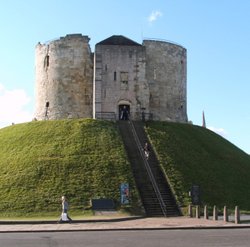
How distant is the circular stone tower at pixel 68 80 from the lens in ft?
152

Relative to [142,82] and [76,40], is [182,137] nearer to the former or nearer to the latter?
[142,82]

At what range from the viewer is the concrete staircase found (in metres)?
31.0

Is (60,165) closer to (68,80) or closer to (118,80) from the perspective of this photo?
(118,80)

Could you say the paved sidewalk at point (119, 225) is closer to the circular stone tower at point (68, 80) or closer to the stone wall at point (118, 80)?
the stone wall at point (118, 80)

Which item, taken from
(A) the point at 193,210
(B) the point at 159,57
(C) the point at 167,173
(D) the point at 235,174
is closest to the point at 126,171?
(C) the point at 167,173

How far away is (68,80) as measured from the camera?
46625 mm

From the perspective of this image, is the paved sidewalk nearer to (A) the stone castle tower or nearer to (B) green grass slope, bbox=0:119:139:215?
(B) green grass slope, bbox=0:119:139:215

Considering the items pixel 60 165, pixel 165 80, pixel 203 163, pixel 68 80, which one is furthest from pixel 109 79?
pixel 60 165

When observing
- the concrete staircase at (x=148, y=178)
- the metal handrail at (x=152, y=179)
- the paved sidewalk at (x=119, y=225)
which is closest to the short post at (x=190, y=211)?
the concrete staircase at (x=148, y=178)

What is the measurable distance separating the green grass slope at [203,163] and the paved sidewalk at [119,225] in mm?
5094

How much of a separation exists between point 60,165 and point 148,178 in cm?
635

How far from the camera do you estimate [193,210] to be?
30.5 m

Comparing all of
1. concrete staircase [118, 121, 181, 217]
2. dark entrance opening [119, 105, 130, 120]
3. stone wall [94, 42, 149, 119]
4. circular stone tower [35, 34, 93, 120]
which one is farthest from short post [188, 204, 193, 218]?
circular stone tower [35, 34, 93, 120]

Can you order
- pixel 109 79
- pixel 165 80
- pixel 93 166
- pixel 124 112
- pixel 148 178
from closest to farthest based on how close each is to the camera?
1. pixel 148 178
2. pixel 93 166
3. pixel 109 79
4. pixel 124 112
5. pixel 165 80
